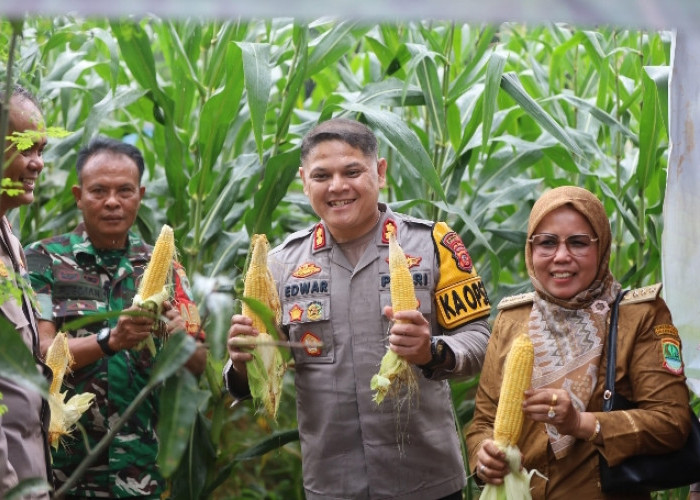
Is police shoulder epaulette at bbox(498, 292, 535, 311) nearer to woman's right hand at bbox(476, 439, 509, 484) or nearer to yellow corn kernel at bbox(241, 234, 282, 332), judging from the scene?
woman's right hand at bbox(476, 439, 509, 484)

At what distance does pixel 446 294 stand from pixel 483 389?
0.30 meters

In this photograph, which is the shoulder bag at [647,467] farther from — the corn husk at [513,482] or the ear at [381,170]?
the ear at [381,170]

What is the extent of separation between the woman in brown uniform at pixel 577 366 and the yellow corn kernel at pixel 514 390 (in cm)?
3

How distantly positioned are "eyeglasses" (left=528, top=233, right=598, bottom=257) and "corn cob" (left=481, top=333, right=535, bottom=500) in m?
0.29

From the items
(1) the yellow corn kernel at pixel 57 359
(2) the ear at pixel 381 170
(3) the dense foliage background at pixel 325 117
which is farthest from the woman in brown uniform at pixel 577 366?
(1) the yellow corn kernel at pixel 57 359

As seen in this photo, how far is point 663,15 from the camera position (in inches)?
53.4

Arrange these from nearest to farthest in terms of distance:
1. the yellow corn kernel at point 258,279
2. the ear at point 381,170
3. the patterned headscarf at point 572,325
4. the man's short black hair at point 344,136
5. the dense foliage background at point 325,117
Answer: the patterned headscarf at point 572,325 < the yellow corn kernel at point 258,279 < the man's short black hair at point 344,136 < the ear at point 381,170 < the dense foliage background at point 325,117

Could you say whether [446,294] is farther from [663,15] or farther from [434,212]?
[663,15]

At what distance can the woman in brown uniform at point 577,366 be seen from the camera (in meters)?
2.34

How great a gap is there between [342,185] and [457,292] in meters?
0.45

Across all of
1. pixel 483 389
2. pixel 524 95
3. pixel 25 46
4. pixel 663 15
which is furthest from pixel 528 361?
Result: pixel 25 46

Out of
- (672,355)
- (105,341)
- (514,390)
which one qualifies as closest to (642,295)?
(672,355)

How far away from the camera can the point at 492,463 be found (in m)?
2.36

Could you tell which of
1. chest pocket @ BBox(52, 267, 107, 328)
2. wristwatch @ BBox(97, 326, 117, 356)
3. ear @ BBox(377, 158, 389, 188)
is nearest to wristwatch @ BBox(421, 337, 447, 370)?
ear @ BBox(377, 158, 389, 188)
